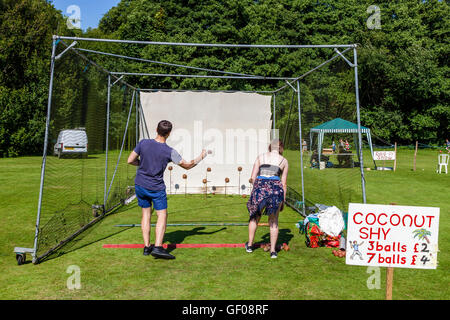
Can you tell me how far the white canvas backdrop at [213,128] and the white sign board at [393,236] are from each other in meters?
8.74

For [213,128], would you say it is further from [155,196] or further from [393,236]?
[393,236]

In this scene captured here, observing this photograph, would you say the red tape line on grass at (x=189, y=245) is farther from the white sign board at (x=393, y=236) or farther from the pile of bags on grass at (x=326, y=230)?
the white sign board at (x=393, y=236)

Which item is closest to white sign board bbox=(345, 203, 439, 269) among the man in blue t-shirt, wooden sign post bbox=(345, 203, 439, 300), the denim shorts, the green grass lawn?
wooden sign post bbox=(345, 203, 439, 300)

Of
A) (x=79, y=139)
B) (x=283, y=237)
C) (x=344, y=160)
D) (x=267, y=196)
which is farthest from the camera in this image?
(x=344, y=160)

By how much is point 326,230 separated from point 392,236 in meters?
2.93

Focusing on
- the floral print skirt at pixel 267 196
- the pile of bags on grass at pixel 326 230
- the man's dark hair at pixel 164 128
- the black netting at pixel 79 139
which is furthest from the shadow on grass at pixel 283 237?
the black netting at pixel 79 139

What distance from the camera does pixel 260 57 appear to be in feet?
103

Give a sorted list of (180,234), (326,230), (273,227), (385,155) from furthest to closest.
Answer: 1. (385,155)
2. (180,234)
3. (326,230)
4. (273,227)

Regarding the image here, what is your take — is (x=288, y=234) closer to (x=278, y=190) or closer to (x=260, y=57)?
(x=278, y=190)

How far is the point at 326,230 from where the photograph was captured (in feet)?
21.2

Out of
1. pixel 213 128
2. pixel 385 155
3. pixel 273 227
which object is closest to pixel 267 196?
pixel 273 227

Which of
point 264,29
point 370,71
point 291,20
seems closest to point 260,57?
point 264,29
